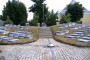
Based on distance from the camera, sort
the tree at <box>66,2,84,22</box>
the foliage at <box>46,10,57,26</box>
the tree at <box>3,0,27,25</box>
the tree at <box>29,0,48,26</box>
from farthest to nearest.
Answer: the tree at <box>3,0,27,25</box> < the tree at <box>66,2,84,22</box> < the tree at <box>29,0,48,26</box> < the foliage at <box>46,10,57,26</box>

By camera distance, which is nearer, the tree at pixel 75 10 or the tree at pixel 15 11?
the tree at pixel 75 10

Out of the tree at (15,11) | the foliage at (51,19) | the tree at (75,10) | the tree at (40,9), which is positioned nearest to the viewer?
the foliage at (51,19)

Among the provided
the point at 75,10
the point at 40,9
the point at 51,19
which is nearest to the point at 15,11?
the point at 40,9

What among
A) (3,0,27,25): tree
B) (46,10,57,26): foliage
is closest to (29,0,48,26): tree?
(3,0,27,25): tree

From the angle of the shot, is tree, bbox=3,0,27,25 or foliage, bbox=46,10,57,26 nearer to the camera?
foliage, bbox=46,10,57,26

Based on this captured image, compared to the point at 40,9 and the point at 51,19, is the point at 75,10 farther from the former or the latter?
the point at 51,19

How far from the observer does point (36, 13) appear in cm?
4078

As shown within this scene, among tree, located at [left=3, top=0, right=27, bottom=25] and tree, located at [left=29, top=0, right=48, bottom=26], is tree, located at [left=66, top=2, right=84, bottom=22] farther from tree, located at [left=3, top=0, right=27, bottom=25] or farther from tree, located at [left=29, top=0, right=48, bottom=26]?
tree, located at [left=3, top=0, right=27, bottom=25]

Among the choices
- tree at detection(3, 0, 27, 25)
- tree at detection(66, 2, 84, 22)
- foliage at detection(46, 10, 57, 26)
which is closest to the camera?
foliage at detection(46, 10, 57, 26)

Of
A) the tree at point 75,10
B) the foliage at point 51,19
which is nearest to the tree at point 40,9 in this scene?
the foliage at point 51,19

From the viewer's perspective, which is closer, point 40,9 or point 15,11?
point 40,9

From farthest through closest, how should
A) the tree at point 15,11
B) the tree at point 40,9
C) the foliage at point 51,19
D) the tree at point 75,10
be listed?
the tree at point 15,11, the tree at point 75,10, the tree at point 40,9, the foliage at point 51,19

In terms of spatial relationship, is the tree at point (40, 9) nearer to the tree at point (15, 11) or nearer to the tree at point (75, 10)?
the tree at point (15, 11)

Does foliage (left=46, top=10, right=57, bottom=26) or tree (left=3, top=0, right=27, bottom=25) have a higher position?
tree (left=3, top=0, right=27, bottom=25)
